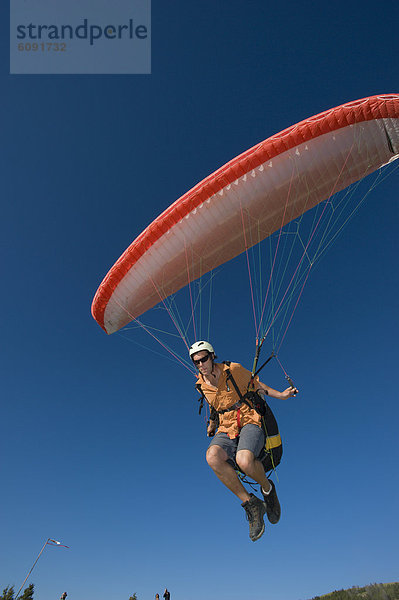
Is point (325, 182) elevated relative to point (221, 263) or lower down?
elevated

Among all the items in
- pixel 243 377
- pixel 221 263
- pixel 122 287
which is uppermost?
pixel 221 263

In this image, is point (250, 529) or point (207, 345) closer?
point (250, 529)

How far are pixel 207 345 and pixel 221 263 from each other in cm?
355

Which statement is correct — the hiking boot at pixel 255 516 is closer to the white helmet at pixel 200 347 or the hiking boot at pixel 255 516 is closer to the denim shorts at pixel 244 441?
the denim shorts at pixel 244 441

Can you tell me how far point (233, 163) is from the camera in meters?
7.03

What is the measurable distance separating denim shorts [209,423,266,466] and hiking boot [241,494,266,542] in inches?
22.7

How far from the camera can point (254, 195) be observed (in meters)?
7.46

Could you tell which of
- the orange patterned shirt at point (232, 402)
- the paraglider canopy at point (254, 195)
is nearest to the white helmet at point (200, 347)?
the orange patterned shirt at point (232, 402)

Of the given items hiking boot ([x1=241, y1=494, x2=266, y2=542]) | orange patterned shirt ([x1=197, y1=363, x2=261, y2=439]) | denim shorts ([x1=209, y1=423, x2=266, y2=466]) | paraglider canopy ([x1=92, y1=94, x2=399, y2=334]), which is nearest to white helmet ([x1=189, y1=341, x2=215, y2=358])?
orange patterned shirt ([x1=197, y1=363, x2=261, y2=439])

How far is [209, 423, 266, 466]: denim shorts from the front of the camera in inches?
197

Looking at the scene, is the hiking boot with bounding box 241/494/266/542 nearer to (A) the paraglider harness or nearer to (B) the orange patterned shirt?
(A) the paraglider harness

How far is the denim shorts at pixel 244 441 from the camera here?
5.01m

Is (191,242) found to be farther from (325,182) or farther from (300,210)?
(325,182)

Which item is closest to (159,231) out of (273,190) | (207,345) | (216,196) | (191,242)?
(191,242)
